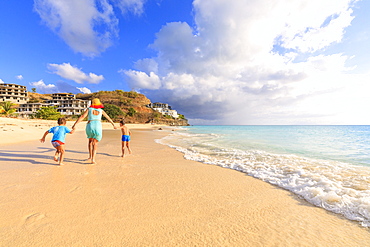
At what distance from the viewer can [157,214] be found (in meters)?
2.22

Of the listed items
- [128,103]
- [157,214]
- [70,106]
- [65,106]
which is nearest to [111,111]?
[70,106]

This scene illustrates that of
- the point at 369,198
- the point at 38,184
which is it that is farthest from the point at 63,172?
the point at 369,198

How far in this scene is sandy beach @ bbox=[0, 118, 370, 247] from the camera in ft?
5.71

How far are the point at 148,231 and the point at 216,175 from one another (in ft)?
8.78

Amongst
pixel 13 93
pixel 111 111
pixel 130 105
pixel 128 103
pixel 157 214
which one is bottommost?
pixel 157 214

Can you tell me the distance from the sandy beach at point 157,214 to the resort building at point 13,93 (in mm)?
90679

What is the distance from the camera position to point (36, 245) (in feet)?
5.10

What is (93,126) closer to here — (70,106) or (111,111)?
(111,111)

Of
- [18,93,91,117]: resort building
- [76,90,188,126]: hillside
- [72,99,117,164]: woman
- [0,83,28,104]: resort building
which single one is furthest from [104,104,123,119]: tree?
[72,99,117,164]: woman

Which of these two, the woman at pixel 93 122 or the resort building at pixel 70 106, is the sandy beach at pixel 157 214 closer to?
the woman at pixel 93 122

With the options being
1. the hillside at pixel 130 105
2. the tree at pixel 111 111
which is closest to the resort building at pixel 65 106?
the hillside at pixel 130 105

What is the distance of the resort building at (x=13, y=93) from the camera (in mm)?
63469

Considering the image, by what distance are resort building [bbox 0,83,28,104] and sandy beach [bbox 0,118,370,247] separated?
9068 centimetres

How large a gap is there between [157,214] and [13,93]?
96293mm
